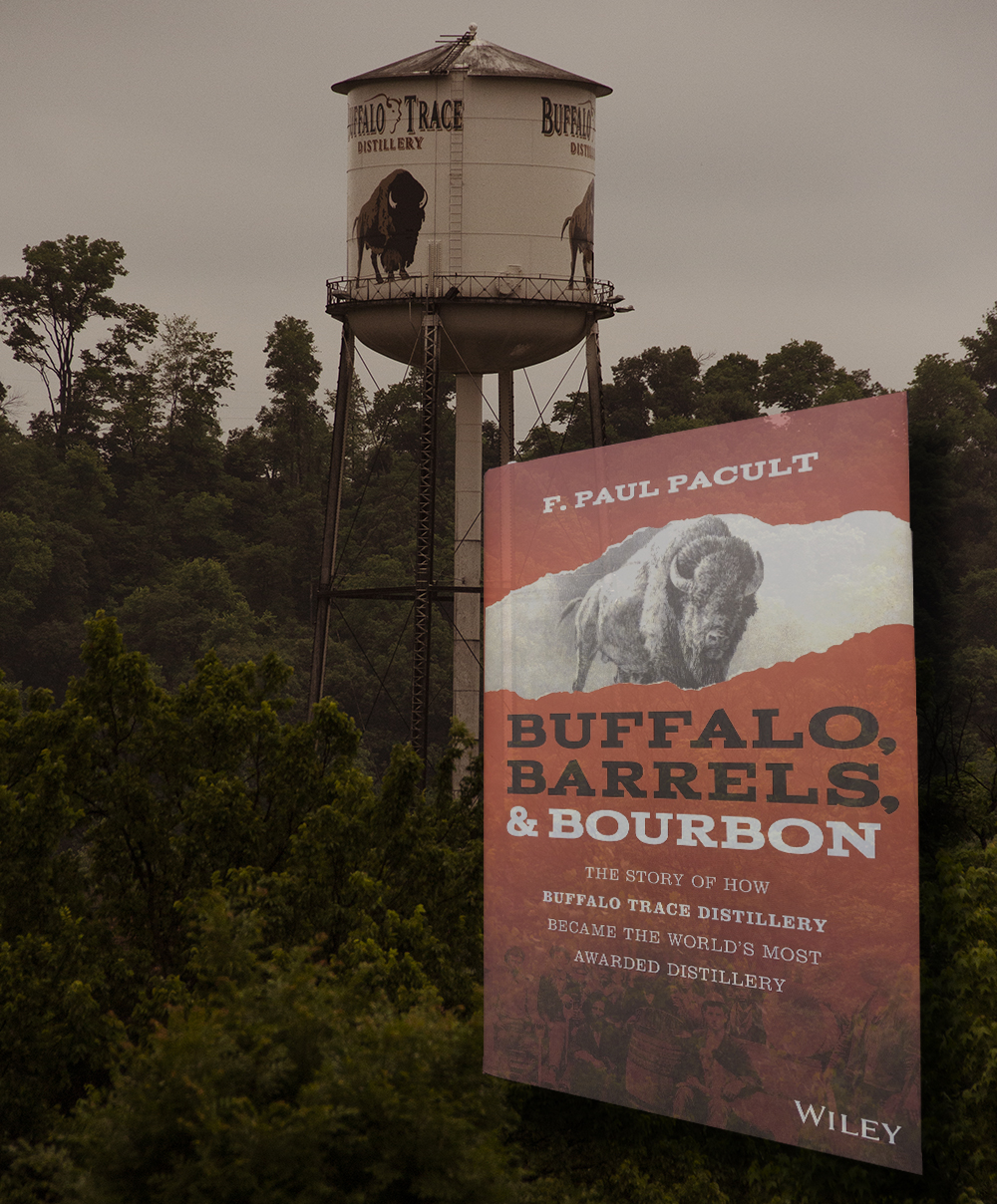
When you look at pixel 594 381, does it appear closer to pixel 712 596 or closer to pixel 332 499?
pixel 332 499

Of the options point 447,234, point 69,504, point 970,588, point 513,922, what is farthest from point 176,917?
point 69,504

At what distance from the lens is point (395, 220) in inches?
973

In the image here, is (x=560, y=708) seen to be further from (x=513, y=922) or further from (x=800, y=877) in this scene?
(x=800, y=877)

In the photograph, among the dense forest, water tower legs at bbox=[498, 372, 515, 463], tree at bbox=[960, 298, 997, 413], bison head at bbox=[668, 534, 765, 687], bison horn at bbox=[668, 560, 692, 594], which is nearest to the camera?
the dense forest

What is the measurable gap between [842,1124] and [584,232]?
1710 centimetres

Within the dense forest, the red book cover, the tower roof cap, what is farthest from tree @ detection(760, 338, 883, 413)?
the red book cover

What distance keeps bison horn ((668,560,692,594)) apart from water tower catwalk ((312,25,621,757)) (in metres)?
10.3

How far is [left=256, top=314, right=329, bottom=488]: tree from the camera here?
206 feet

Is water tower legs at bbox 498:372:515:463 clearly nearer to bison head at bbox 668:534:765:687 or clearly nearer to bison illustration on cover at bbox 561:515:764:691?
bison illustration on cover at bbox 561:515:764:691

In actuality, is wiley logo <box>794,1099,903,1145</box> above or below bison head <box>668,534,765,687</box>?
below

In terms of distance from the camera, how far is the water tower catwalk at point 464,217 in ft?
79.9

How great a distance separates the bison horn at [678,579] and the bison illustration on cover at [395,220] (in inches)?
486

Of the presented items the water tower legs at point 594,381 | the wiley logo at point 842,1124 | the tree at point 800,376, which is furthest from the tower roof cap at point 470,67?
the tree at point 800,376

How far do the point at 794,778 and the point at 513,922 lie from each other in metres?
3.42
